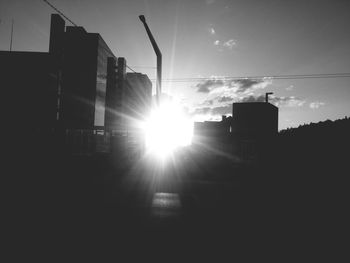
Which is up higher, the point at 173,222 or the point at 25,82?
the point at 25,82

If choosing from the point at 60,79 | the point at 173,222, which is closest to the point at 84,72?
the point at 60,79

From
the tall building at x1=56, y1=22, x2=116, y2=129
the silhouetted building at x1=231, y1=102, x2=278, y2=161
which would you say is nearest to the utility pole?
the silhouetted building at x1=231, y1=102, x2=278, y2=161

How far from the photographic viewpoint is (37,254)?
11.1 ft

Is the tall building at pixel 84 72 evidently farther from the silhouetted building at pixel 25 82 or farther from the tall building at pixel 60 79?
the silhouetted building at pixel 25 82

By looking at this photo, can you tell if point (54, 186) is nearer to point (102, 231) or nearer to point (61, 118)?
point (61, 118)

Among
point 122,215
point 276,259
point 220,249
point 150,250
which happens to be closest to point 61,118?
point 122,215

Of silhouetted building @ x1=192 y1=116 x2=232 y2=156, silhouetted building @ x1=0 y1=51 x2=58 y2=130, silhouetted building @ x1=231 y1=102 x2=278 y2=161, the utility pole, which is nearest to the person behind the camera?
the utility pole

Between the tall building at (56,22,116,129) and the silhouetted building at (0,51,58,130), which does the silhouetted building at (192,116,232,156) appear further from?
the silhouetted building at (0,51,58,130)

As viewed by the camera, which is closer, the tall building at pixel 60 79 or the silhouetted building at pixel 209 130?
the tall building at pixel 60 79

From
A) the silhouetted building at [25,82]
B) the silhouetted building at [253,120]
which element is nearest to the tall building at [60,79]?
the silhouetted building at [25,82]

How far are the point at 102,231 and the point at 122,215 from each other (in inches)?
37.8

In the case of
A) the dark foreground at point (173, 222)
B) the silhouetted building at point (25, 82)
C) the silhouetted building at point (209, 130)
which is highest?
the silhouetted building at point (25, 82)

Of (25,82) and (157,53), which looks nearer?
(157,53)

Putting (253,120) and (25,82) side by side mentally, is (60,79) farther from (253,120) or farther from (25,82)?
(253,120)
